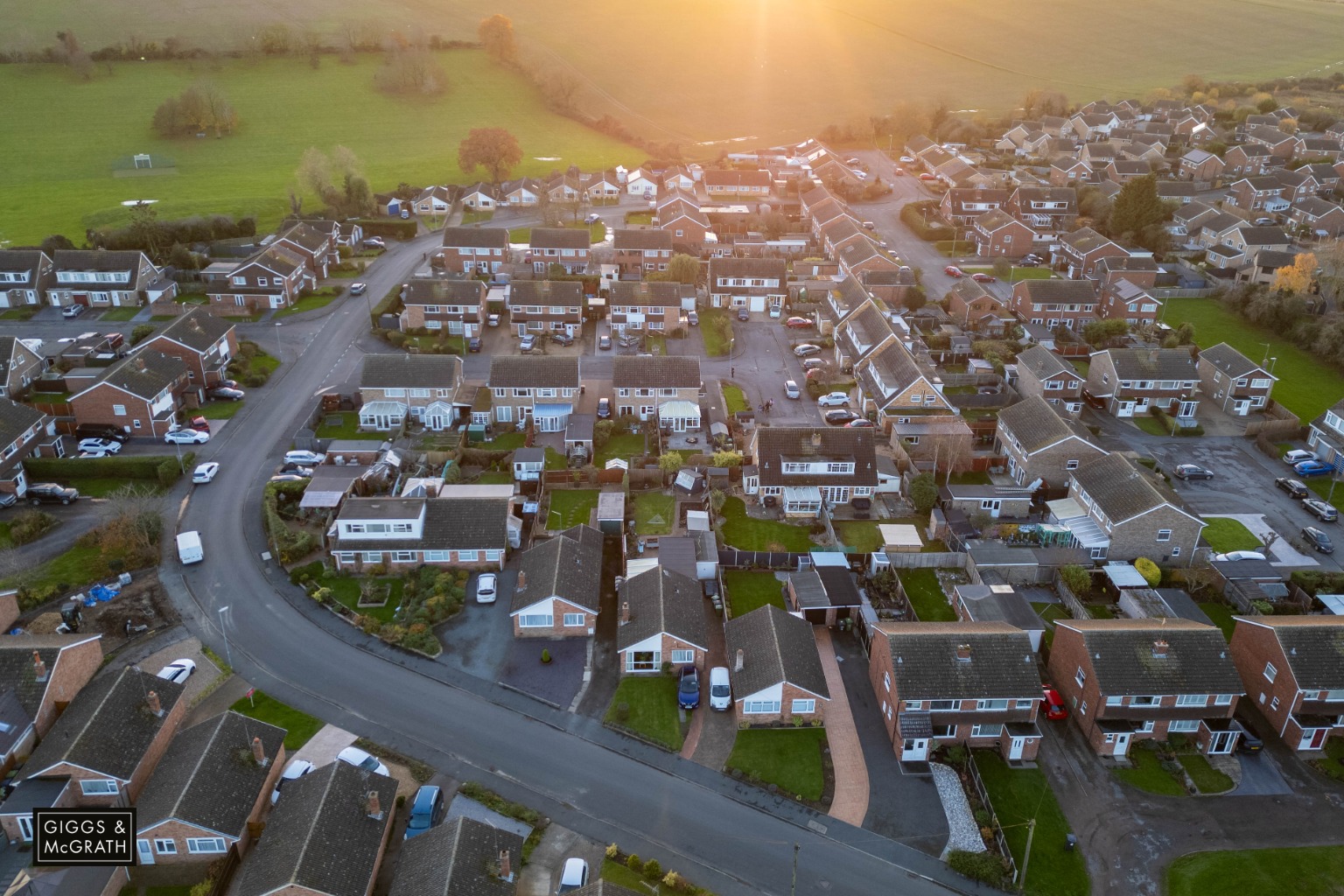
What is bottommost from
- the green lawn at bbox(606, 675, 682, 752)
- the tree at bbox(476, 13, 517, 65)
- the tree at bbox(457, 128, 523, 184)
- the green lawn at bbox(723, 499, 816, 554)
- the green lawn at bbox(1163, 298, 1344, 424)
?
the green lawn at bbox(723, 499, 816, 554)

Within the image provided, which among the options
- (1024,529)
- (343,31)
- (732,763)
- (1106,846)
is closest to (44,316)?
(732,763)

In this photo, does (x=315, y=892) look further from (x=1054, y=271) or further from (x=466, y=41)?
(x=466, y=41)

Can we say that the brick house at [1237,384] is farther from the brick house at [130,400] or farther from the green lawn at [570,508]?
the brick house at [130,400]

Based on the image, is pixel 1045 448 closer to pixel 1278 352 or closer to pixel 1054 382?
pixel 1054 382

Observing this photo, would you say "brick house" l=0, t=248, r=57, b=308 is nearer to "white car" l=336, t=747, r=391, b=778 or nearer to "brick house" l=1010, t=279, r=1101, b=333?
"white car" l=336, t=747, r=391, b=778

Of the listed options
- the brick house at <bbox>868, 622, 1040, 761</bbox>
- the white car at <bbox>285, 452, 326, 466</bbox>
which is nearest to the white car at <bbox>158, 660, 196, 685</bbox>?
the white car at <bbox>285, 452, 326, 466</bbox>

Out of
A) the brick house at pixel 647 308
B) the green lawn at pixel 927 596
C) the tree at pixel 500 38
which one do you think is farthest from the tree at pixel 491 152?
the green lawn at pixel 927 596

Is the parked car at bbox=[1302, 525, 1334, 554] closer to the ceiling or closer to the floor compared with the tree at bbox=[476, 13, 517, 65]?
closer to the floor
